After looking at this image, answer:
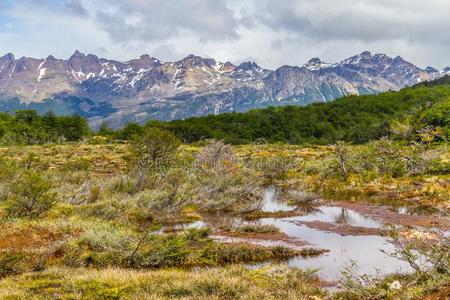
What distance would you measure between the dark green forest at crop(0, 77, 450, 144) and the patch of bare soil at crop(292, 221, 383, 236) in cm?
7951

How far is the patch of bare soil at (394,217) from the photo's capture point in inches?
976

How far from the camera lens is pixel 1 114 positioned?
119750 millimetres

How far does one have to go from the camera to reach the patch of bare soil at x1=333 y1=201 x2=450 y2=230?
81.4 feet

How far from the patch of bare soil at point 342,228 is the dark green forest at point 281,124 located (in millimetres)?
79506

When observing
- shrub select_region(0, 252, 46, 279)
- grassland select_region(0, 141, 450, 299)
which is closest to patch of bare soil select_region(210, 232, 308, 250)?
grassland select_region(0, 141, 450, 299)

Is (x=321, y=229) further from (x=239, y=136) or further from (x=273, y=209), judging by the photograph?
(x=239, y=136)

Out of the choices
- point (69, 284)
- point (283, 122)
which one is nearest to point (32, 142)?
point (283, 122)

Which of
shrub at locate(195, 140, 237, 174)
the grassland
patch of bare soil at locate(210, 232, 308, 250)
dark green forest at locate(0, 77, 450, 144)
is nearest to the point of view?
the grassland

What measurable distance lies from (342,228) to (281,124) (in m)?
106

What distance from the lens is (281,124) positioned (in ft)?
427

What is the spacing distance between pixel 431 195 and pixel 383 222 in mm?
10429

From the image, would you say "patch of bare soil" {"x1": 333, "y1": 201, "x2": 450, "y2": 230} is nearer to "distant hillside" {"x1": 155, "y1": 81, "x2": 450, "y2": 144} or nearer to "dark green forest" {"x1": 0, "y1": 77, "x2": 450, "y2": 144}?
"dark green forest" {"x1": 0, "y1": 77, "x2": 450, "y2": 144}

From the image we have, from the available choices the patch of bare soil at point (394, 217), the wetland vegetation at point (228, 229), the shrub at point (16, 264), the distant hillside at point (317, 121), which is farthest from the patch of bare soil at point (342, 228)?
the distant hillside at point (317, 121)

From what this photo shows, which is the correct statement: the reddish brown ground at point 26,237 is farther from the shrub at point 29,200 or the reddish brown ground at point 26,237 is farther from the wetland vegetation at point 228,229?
the shrub at point 29,200
